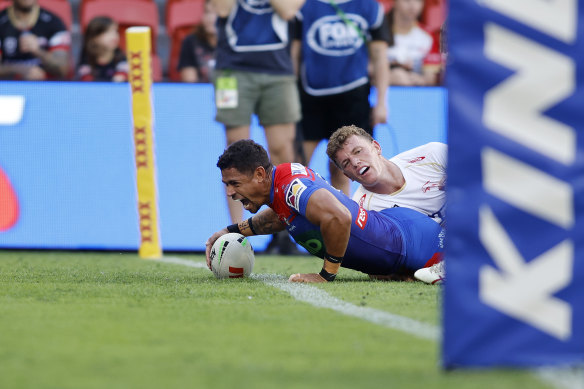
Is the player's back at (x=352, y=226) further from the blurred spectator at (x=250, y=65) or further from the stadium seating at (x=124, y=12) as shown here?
the stadium seating at (x=124, y=12)

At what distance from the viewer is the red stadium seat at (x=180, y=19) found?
10477 mm

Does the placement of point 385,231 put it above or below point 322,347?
below

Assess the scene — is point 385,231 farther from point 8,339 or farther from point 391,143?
point 391,143

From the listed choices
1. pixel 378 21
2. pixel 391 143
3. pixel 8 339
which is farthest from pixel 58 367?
pixel 391 143

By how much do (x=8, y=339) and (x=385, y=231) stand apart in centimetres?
259

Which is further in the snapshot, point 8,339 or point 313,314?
point 313,314

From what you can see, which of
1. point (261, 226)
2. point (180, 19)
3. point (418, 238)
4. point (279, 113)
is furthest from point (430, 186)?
point (180, 19)

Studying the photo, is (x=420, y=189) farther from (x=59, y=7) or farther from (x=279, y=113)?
(x=59, y=7)

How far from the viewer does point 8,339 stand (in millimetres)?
3232

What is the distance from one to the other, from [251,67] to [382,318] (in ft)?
13.4

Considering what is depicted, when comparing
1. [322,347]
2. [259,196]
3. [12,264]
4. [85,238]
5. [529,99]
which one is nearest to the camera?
[529,99]

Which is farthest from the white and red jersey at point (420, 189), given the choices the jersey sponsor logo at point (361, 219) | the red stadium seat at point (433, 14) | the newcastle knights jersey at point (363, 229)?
the red stadium seat at point (433, 14)

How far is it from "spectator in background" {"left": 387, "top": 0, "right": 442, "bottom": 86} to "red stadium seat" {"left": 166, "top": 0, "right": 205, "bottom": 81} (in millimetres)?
2252

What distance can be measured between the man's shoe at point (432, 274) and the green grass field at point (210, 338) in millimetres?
88
